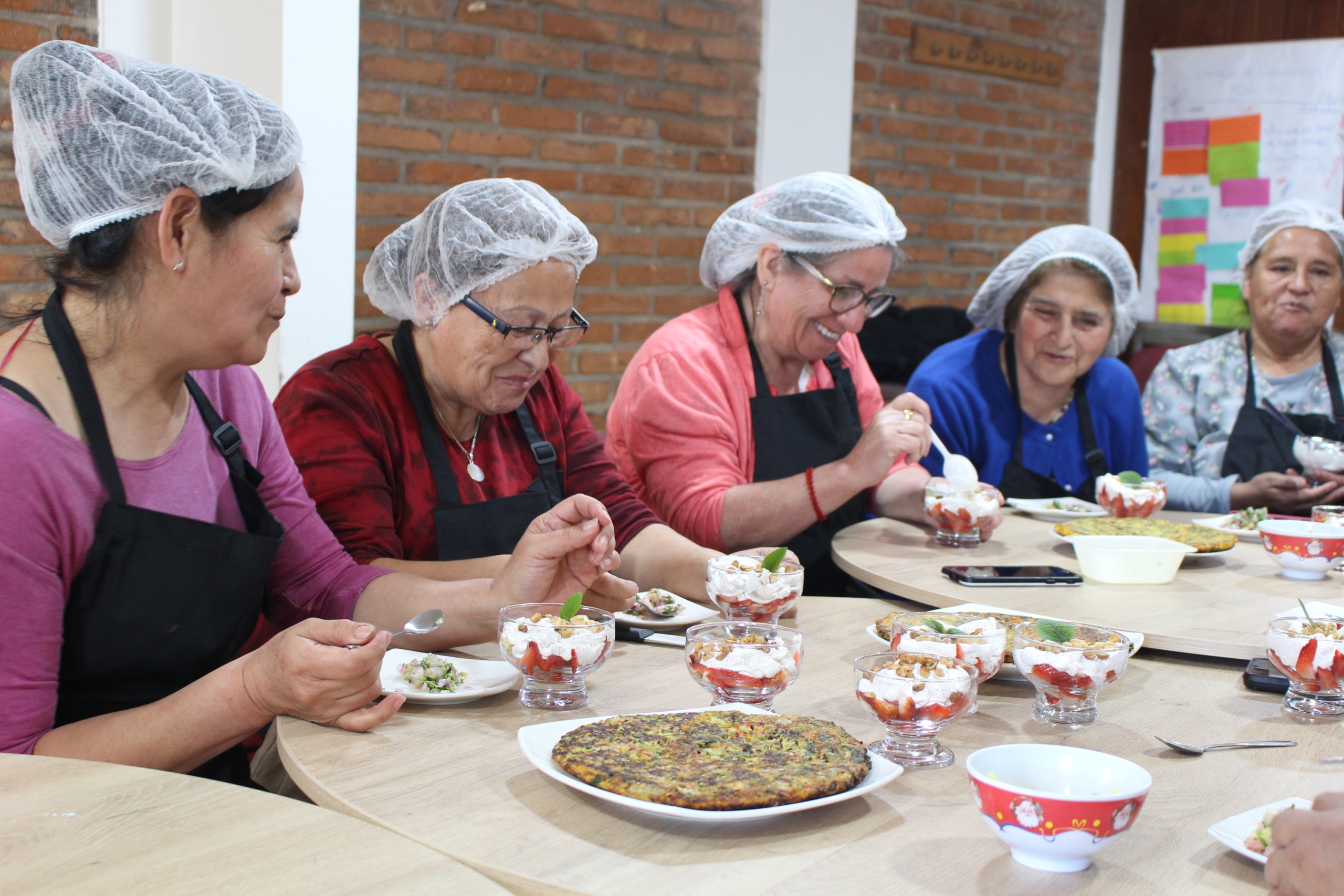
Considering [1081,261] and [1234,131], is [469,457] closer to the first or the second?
[1081,261]

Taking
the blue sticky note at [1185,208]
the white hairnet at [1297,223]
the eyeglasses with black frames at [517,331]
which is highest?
the blue sticky note at [1185,208]

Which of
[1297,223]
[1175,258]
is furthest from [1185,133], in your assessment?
[1297,223]

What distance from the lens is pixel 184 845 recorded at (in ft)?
3.69

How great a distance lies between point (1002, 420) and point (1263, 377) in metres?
1.18

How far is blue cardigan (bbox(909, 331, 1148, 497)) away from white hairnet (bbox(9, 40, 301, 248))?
226 cm

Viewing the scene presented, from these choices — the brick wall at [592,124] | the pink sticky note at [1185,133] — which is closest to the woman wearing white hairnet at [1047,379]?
the brick wall at [592,124]

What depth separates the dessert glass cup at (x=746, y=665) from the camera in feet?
4.99

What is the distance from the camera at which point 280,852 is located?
1114 millimetres

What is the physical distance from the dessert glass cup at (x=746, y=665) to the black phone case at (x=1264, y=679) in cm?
72

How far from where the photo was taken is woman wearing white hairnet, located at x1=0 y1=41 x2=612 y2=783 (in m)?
1.48

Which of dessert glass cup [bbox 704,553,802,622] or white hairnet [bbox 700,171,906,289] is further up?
white hairnet [bbox 700,171,906,289]

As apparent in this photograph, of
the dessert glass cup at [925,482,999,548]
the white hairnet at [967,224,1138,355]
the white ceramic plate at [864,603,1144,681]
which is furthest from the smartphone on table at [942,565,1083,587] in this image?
the white hairnet at [967,224,1138,355]

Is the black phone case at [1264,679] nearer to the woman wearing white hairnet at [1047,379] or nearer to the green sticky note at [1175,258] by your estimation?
the woman wearing white hairnet at [1047,379]

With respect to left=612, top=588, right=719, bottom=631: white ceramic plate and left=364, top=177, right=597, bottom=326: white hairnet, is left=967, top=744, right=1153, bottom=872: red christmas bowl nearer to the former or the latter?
left=612, top=588, right=719, bottom=631: white ceramic plate
